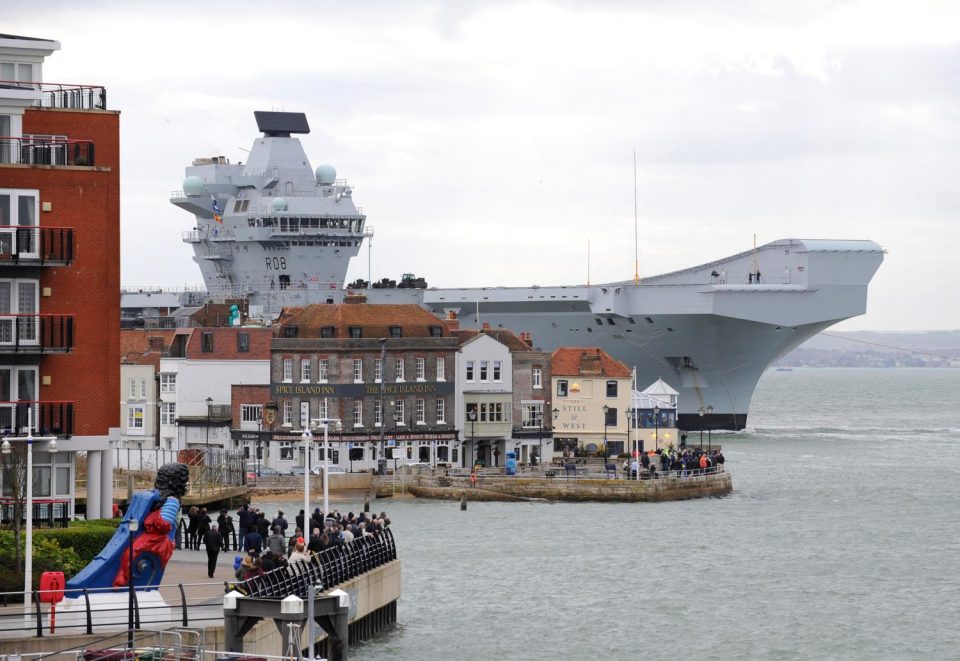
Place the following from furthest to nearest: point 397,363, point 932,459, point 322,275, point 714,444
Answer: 1. point 322,275
2. point 714,444
3. point 932,459
4. point 397,363

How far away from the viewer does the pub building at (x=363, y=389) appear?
209 feet

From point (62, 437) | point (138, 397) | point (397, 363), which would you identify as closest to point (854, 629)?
point (62, 437)

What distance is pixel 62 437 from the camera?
30547 mm

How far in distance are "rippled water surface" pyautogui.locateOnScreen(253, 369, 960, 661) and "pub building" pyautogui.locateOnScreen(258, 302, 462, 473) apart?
5.44m

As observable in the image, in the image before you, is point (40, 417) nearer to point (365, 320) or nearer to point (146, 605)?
point (146, 605)

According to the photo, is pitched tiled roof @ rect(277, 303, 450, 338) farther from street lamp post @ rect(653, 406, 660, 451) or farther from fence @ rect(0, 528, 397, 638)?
fence @ rect(0, 528, 397, 638)

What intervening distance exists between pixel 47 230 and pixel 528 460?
39.1 meters

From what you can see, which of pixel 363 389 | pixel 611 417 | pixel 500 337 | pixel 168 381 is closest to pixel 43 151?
pixel 363 389

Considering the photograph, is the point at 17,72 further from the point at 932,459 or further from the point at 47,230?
the point at 932,459

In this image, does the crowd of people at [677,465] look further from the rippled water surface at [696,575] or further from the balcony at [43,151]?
the balcony at [43,151]

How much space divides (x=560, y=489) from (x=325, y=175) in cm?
4524

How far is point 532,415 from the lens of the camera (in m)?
68.9

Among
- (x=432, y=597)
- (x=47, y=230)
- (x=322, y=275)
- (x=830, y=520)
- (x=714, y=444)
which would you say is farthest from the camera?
(x=322, y=275)

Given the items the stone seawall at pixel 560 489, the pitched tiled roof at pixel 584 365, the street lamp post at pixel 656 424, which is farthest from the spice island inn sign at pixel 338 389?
the street lamp post at pixel 656 424
